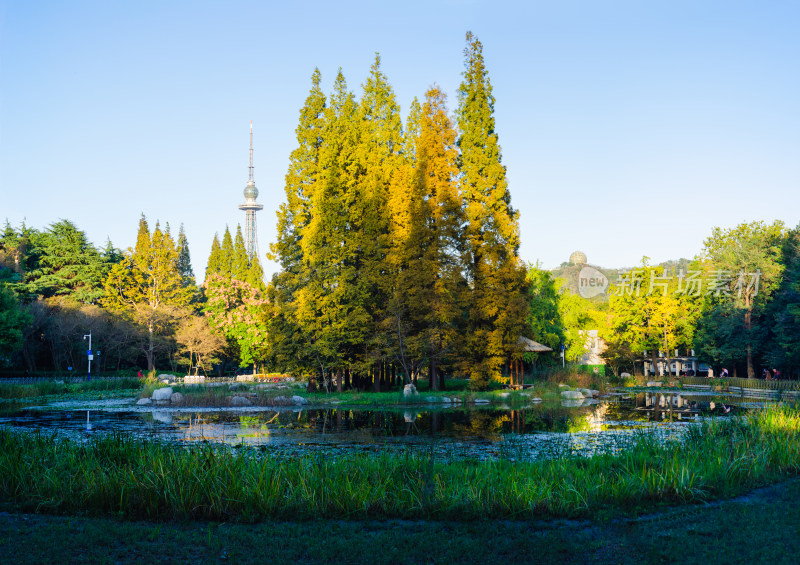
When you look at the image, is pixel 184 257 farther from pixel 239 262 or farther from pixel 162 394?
pixel 162 394

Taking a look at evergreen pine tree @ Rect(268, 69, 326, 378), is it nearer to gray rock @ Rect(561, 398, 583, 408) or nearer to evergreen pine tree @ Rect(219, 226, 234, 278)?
gray rock @ Rect(561, 398, 583, 408)

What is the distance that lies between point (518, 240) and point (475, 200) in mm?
3288

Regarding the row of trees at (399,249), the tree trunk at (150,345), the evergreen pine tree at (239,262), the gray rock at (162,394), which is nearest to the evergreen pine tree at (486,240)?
the row of trees at (399,249)

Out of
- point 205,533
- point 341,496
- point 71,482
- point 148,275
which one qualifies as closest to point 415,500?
point 341,496

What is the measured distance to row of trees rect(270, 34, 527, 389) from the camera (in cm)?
3103

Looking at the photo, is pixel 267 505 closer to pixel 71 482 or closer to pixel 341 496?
pixel 341 496

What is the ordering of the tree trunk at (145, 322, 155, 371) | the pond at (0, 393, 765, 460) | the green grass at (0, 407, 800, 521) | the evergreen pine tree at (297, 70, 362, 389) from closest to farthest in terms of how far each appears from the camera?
1. the green grass at (0, 407, 800, 521)
2. the pond at (0, 393, 765, 460)
3. the evergreen pine tree at (297, 70, 362, 389)
4. the tree trunk at (145, 322, 155, 371)

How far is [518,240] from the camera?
33.8 metres

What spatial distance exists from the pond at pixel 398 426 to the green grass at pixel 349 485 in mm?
1749

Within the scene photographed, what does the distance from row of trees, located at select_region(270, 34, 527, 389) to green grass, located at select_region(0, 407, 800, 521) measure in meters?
19.9

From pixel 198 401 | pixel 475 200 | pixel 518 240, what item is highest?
pixel 475 200

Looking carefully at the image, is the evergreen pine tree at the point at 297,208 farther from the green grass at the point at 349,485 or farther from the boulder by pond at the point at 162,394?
the green grass at the point at 349,485

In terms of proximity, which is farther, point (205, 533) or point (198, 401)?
point (198, 401)

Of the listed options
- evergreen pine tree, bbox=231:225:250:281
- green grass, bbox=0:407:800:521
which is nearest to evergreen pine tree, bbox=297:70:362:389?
green grass, bbox=0:407:800:521
